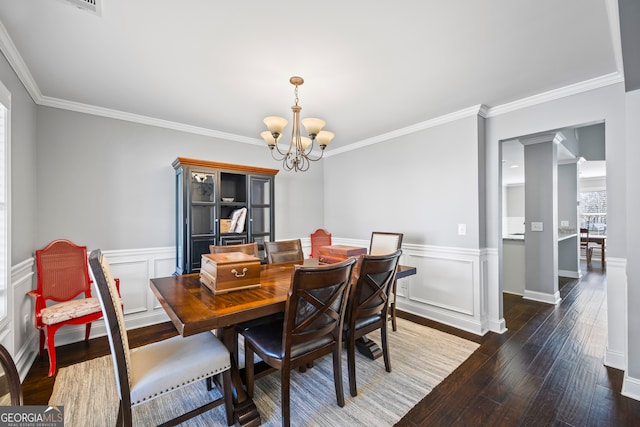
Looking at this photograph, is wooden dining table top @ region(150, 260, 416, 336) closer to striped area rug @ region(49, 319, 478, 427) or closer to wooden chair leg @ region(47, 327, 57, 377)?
striped area rug @ region(49, 319, 478, 427)

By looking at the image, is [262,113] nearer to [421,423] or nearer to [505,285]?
[421,423]

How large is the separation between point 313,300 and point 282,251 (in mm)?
1530

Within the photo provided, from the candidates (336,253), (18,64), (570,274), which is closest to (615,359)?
(336,253)

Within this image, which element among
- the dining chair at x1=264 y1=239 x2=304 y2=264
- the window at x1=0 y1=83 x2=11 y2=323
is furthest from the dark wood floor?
the dining chair at x1=264 y1=239 x2=304 y2=264

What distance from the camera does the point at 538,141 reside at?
4.09 m

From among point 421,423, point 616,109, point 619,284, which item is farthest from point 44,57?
point 619,284

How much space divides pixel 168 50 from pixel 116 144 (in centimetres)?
168

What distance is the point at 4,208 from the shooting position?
6.35ft

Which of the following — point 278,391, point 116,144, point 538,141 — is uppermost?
point 538,141

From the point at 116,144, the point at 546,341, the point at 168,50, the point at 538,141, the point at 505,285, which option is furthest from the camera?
the point at 505,285

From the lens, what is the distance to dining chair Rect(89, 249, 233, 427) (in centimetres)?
126

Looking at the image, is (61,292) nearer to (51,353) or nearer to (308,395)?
(51,353)

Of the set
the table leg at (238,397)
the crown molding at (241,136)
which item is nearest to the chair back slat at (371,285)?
the table leg at (238,397)

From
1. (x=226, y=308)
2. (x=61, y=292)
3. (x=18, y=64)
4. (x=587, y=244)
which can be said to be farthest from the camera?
(x=587, y=244)
